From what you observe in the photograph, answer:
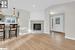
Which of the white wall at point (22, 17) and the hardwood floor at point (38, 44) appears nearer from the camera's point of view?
the hardwood floor at point (38, 44)

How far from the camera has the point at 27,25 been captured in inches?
394

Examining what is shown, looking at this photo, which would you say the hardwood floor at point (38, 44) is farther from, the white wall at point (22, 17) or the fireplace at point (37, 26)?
the fireplace at point (37, 26)

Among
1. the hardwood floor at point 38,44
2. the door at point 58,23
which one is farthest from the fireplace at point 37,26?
the hardwood floor at point 38,44

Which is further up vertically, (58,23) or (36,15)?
(36,15)

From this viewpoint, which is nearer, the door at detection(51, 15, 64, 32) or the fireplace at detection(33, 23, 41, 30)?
the fireplace at detection(33, 23, 41, 30)

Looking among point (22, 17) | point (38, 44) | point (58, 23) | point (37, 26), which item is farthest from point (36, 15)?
point (38, 44)

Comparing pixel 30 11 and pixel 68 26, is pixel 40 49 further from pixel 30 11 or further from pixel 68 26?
pixel 30 11

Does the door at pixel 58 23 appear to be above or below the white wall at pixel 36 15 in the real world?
below

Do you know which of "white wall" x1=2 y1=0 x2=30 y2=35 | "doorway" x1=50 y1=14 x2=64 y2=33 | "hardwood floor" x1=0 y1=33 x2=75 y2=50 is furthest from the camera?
"doorway" x1=50 y1=14 x2=64 y2=33

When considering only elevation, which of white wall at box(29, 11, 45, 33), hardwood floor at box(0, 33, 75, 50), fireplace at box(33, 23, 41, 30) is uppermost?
white wall at box(29, 11, 45, 33)

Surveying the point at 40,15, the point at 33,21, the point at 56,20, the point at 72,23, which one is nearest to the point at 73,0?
the point at 72,23

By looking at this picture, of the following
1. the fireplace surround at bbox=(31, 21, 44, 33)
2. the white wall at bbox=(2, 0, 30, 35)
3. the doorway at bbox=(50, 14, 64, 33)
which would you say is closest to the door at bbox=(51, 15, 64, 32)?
the doorway at bbox=(50, 14, 64, 33)

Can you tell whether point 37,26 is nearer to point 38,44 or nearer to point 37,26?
point 37,26

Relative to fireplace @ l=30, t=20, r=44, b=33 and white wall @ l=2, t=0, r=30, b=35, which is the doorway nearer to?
fireplace @ l=30, t=20, r=44, b=33
